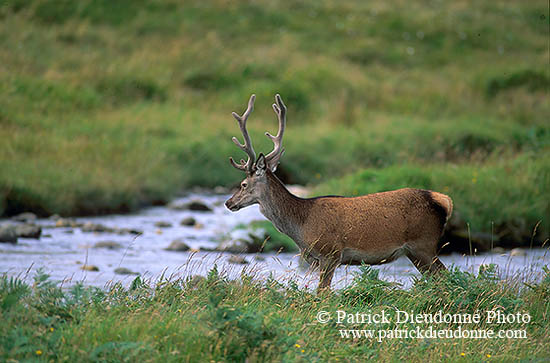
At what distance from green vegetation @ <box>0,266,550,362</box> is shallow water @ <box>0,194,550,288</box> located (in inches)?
44.5

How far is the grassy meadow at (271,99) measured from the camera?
1416 centimetres

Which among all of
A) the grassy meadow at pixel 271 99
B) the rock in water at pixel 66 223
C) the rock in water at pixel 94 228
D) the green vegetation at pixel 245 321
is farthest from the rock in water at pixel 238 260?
the rock in water at pixel 66 223

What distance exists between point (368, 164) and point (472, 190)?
15.1ft

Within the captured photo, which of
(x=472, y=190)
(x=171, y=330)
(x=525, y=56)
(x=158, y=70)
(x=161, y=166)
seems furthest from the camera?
(x=525, y=56)

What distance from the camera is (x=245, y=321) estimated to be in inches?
205

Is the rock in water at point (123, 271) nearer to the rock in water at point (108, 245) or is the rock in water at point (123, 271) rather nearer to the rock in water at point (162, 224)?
the rock in water at point (108, 245)

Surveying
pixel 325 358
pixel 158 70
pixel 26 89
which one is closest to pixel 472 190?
pixel 325 358

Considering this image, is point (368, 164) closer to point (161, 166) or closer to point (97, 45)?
point (161, 166)

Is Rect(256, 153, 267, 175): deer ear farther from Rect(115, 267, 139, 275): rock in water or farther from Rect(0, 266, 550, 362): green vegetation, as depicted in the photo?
Rect(115, 267, 139, 275): rock in water

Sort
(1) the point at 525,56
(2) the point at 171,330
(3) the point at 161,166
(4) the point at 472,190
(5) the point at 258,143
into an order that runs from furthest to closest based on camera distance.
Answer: (1) the point at 525,56 < (5) the point at 258,143 < (3) the point at 161,166 < (4) the point at 472,190 < (2) the point at 171,330

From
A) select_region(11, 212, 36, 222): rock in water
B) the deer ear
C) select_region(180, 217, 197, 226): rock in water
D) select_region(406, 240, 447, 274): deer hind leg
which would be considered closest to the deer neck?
the deer ear

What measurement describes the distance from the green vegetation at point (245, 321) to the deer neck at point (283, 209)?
3.21 ft

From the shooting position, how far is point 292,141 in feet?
63.1

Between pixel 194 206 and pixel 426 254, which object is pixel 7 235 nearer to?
pixel 194 206
